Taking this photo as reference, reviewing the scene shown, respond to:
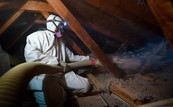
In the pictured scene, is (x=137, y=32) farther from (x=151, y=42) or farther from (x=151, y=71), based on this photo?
(x=151, y=71)

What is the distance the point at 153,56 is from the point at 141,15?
39.9 inches

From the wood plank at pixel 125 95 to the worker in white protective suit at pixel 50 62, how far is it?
0.57 metres

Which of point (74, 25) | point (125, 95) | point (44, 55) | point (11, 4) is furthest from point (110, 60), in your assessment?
point (11, 4)

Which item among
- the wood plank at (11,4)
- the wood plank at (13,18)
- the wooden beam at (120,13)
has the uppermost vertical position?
the wood plank at (11,4)

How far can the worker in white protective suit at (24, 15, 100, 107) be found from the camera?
188cm

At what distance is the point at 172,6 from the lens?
2.08 feet

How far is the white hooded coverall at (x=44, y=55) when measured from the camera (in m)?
1.92

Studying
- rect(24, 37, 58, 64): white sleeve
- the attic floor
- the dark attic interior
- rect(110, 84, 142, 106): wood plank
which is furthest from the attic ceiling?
rect(110, 84, 142, 106): wood plank

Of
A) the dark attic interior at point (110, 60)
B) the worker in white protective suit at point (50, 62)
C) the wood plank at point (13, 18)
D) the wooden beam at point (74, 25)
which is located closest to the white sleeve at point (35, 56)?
the worker in white protective suit at point (50, 62)

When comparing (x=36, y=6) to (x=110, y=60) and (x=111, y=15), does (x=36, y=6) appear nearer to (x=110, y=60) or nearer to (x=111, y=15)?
(x=111, y=15)

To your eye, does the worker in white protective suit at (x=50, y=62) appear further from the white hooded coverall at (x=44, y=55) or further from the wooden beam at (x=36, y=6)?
the wooden beam at (x=36, y=6)

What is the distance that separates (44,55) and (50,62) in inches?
8.1

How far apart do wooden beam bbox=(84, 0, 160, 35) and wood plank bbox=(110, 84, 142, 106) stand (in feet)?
4.94

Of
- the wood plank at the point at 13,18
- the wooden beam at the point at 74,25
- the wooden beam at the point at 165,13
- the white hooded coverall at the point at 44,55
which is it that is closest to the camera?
the wooden beam at the point at 165,13
